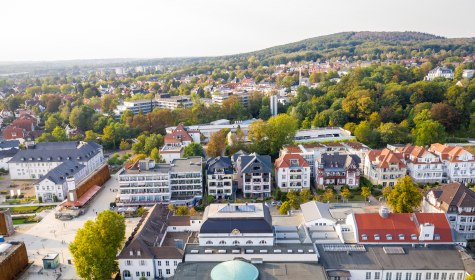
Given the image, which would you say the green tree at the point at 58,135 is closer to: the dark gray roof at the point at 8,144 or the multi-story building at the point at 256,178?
the dark gray roof at the point at 8,144

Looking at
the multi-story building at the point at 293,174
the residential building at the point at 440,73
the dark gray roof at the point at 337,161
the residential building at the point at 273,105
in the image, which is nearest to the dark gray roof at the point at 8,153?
the multi-story building at the point at 293,174

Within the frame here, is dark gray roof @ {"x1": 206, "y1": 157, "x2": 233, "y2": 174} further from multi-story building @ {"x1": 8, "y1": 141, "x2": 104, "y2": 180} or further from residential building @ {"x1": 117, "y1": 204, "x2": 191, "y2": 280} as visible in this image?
multi-story building @ {"x1": 8, "y1": 141, "x2": 104, "y2": 180}

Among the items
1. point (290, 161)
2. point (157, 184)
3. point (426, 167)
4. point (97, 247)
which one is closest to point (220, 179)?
point (157, 184)

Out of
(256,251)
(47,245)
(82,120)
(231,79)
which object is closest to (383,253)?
(256,251)

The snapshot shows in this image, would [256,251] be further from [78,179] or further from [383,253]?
[78,179]

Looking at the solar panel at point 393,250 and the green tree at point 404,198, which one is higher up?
the green tree at point 404,198

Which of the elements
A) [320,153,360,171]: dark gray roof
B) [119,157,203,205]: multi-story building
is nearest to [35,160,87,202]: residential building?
[119,157,203,205]: multi-story building
